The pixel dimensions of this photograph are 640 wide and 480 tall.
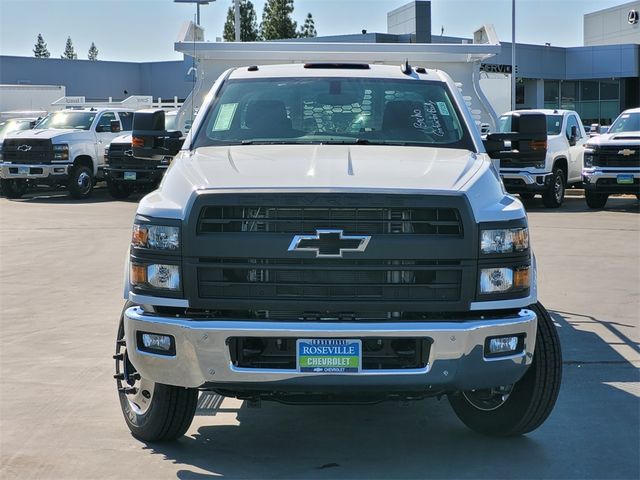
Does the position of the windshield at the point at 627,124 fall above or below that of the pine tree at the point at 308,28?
below

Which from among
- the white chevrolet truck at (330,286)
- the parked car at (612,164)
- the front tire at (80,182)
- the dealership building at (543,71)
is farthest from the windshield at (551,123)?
the dealership building at (543,71)

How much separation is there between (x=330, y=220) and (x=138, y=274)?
3.23 ft

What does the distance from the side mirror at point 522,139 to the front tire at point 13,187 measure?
63.7 feet

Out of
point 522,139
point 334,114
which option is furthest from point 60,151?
point 522,139

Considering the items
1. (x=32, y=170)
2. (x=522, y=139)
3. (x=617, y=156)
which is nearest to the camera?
(x=522, y=139)

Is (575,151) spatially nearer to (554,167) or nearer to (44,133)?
(554,167)

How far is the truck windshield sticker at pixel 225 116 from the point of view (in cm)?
623

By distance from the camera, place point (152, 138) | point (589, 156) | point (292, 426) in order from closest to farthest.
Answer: point (292, 426), point (152, 138), point (589, 156)

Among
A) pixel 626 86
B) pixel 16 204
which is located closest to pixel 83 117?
pixel 16 204

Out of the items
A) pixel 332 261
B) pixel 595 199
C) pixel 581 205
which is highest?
pixel 332 261

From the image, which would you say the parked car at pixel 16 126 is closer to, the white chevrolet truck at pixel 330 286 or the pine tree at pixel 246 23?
the white chevrolet truck at pixel 330 286

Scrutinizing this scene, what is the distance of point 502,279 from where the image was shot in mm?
4820

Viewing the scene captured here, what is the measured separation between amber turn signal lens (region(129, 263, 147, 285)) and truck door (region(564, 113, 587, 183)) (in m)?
17.8

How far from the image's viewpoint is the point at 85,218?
19.0m
